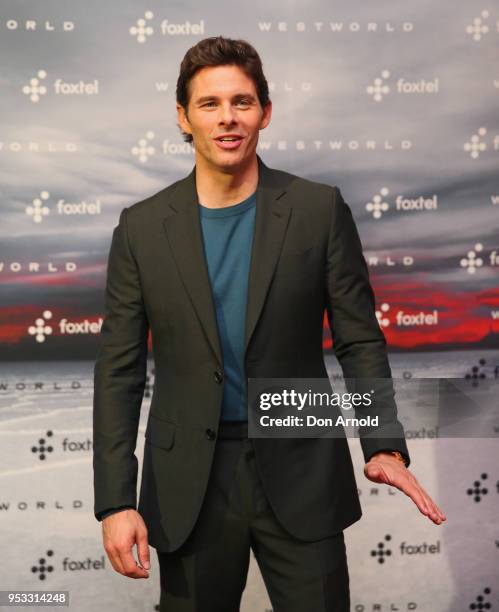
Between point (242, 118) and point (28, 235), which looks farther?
point (28, 235)

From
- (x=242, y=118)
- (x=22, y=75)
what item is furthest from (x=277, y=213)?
(x=22, y=75)

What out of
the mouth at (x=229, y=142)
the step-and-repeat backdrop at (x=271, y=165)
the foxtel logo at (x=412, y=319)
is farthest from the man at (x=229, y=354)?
the foxtel logo at (x=412, y=319)

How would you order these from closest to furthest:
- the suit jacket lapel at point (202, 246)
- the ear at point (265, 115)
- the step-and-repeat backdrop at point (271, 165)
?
the suit jacket lapel at point (202, 246), the ear at point (265, 115), the step-and-repeat backdrop at point (271, 165)

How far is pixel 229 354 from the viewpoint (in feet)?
6.42

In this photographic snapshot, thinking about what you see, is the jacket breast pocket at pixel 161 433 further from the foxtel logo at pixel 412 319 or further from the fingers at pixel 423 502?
the foxtel logo at pixel 412 319

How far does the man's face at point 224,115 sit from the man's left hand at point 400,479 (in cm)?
73

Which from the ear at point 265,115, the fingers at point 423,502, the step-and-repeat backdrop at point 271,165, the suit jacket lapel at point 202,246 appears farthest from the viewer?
the step-and-repeat backdrop at point 271,165

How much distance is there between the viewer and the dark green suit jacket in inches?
76.5

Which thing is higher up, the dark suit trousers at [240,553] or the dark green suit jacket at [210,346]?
the dark green suit jacket at [210,346]

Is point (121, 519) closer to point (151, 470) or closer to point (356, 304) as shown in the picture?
point (151, 470)

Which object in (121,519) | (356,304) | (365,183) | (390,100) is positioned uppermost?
(390,100)

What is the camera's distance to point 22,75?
320 cm

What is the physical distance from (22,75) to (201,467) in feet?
6.18

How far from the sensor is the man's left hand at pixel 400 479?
180cm
